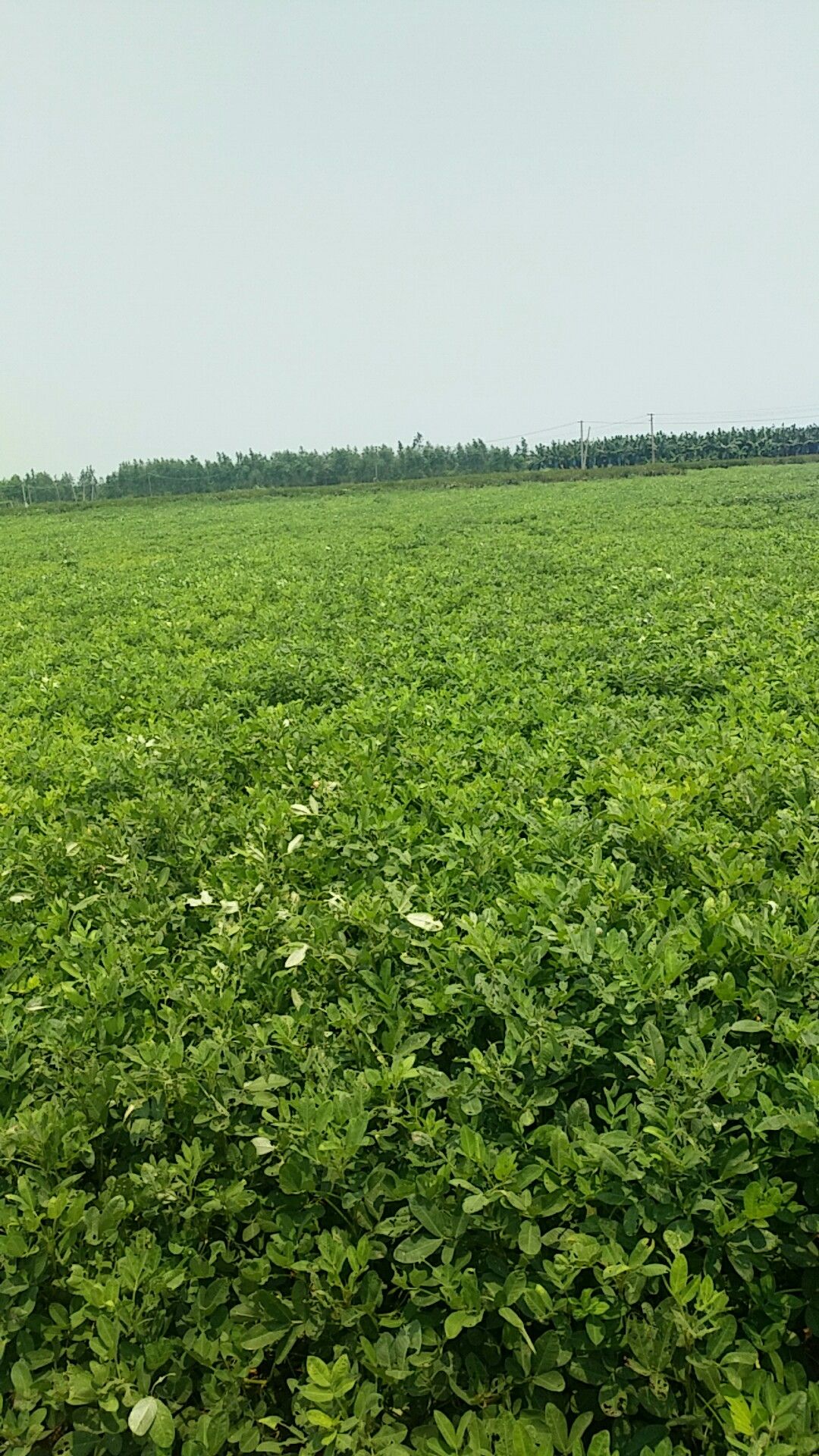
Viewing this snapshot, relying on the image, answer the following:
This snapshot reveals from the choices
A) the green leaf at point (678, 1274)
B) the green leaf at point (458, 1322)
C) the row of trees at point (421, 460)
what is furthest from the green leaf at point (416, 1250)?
the row of trees at point (421, 460)

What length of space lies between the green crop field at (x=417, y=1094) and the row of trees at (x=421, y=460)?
3404 inches

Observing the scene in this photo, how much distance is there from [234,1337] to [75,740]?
4109mm

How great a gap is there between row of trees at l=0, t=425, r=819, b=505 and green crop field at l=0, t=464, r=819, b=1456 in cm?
8646

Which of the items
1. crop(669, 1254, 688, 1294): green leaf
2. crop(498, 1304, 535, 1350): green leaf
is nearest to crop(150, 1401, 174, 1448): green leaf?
crop(498, 1304, 535, 1350): green leaf

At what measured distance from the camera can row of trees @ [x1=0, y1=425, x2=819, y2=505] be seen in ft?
291

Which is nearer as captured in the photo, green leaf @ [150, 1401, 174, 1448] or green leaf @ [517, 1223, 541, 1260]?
green leaf @ [150, 1401, 174, 1448]

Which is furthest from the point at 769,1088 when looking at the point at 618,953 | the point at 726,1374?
the point at 726,1374

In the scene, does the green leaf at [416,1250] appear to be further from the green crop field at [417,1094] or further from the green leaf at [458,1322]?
the green leaf at [458,1322]

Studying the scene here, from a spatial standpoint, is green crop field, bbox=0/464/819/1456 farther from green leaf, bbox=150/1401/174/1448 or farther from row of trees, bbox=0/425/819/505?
row of trees, bbox=0/425/819/505

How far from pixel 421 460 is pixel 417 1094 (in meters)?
94.2

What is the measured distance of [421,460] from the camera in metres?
91.0

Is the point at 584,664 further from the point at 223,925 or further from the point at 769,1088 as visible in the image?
the point at 769,1088

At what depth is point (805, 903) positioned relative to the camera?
98.2 inches

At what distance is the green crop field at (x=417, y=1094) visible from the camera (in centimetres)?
157
